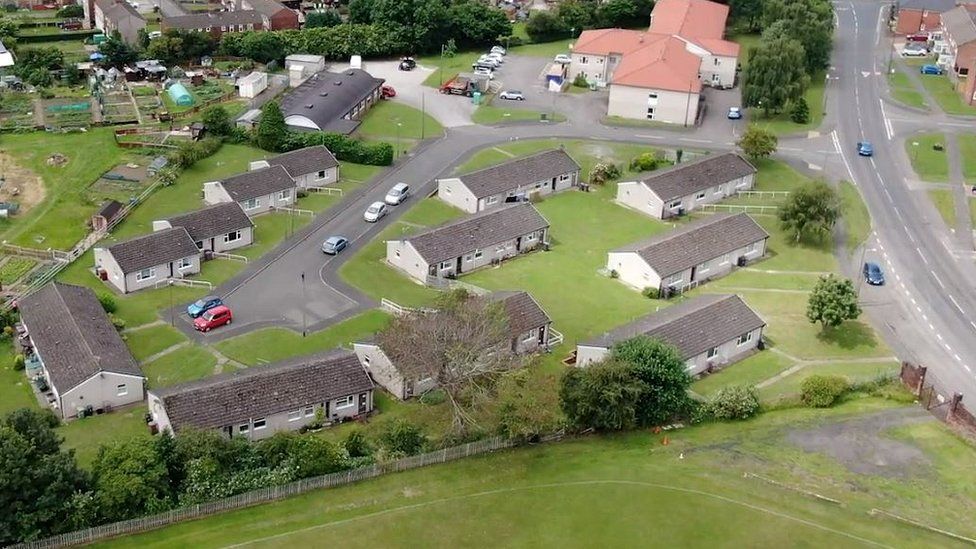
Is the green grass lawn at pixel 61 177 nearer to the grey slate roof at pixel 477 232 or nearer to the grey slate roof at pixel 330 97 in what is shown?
the grey slate roof at pixel 330 97

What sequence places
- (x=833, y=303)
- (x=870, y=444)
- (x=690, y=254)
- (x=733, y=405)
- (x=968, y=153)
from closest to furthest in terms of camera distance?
(x=870, y=444) < (x=733, y=405) < (x=833, y=303) < (x=690, y=254) < (x=968, y=153)

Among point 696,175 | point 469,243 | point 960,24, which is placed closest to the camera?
point 469,243

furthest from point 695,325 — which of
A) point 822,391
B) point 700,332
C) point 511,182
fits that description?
point 511,182

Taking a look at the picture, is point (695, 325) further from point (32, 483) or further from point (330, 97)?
point (330, 97)

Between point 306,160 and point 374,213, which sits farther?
point 306,160

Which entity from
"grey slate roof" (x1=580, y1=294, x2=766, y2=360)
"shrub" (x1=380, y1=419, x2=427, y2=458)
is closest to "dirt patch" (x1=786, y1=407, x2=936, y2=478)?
"grey slate roof" (x1=580, y1=294, x2=766, y2=360)

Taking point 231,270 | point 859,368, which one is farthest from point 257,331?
point 859,368
